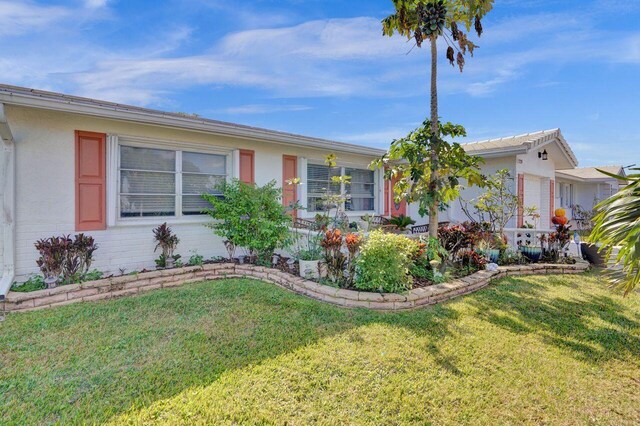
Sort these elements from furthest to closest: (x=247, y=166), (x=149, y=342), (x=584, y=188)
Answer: (x=584, y=188)
(x=247, y=166)
(x=149, y=342)

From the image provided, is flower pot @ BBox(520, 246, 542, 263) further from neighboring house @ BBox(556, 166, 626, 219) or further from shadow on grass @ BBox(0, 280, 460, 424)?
neighboring house @ BBox(556, 166, 626, 219)

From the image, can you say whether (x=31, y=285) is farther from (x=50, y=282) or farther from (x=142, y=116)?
(x=142, y=116)

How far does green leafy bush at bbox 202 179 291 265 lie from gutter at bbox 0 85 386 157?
47.3 inches

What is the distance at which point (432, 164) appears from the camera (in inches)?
248

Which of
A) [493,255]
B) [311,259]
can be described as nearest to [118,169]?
[311,259]

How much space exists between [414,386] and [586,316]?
11.7 feet

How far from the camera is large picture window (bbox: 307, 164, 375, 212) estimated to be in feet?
29.6

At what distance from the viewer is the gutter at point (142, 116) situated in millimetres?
4628

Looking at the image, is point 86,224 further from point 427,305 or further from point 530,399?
point 530,399

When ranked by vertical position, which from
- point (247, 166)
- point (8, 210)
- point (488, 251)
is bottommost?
point (488, 251)

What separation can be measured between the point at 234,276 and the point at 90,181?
3.18 m

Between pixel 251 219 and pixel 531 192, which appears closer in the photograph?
pixel 251 219

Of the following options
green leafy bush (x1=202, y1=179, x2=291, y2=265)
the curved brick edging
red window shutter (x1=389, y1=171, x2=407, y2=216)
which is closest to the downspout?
the curved brick edging

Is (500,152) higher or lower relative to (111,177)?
higher
